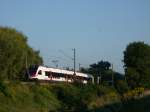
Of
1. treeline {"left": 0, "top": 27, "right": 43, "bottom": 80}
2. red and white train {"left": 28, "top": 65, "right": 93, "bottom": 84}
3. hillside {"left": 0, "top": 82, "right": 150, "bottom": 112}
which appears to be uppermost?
treeline {"left": 0, "top": 27, "right": 43, "bottom": 80}

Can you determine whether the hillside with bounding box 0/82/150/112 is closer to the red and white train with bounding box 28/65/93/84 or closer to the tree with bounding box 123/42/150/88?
the red and white train with bounding box 28/65/93/84

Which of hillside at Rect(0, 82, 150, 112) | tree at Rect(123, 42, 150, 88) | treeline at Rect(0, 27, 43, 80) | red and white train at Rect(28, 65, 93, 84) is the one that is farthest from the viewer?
tree at Rect(123, 42, 150, 88)

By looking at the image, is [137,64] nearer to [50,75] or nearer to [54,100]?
[50,75]

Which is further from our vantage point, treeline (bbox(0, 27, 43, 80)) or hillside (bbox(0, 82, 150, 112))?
treeline (bbox(0, 27, 43, 80))

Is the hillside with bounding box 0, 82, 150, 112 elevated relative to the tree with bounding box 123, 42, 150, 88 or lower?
lower

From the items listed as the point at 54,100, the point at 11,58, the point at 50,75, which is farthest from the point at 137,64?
the point at 54,100

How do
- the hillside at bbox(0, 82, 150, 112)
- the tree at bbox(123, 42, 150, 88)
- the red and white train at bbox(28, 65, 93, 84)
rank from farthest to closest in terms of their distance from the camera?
1. the tree at bbox(123, 42, 150, 88)
2. the red and white train at bbox(28, 65, 93, 84)
3. the hillside at bbox(0, 82, 150, 112)

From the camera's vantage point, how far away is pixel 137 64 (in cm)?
8962

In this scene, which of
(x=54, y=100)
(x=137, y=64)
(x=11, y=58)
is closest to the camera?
(x=54, y=100)

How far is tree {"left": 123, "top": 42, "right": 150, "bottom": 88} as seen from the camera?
290ft

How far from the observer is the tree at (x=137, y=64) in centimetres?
8850

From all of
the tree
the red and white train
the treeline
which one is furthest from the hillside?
the tree

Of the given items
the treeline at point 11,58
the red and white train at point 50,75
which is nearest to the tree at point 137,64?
the red and white train at point 50,75

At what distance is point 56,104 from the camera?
50594mm
